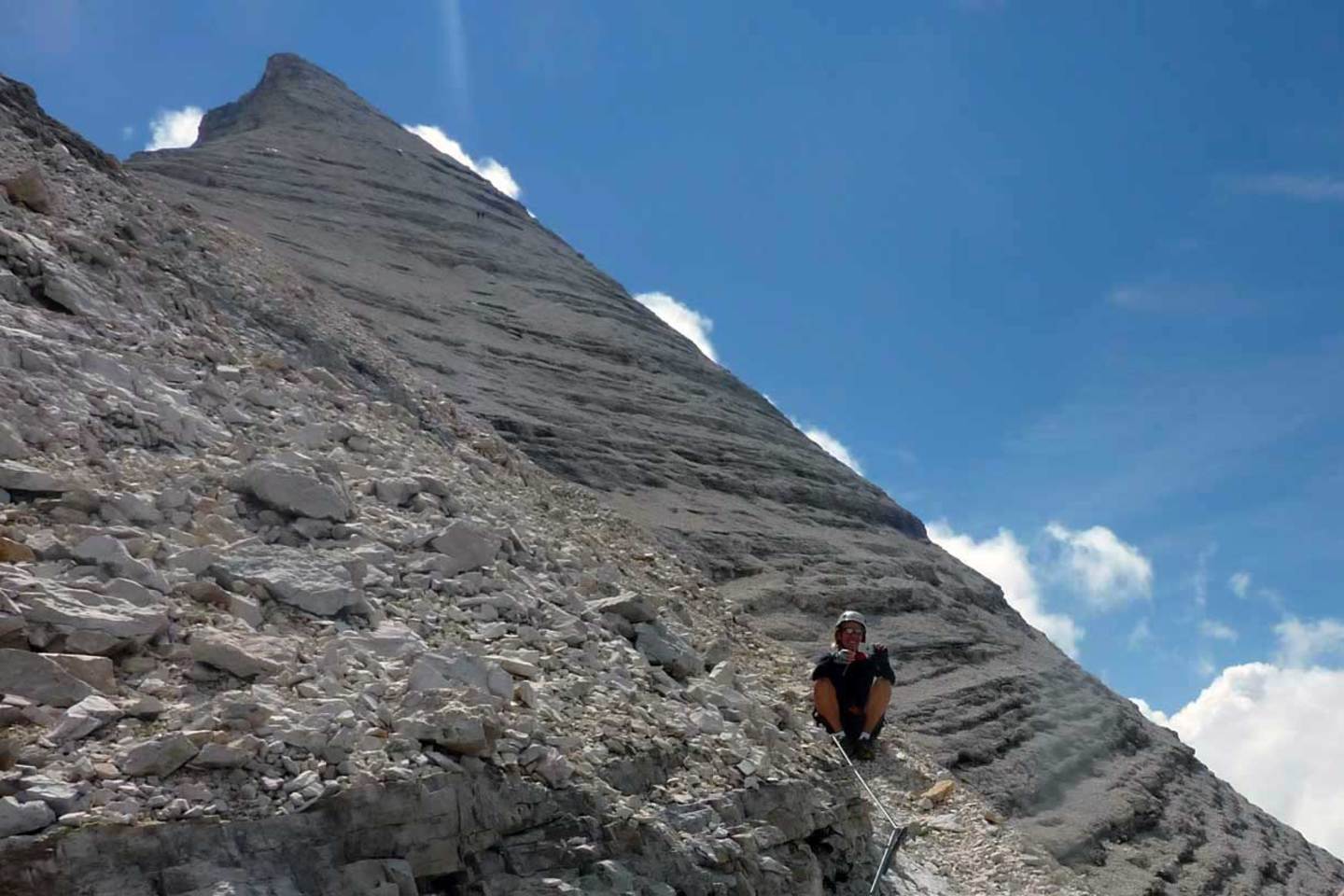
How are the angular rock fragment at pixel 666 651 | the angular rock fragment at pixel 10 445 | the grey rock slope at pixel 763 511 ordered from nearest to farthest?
the angular rock fragment at pixel 10 445, the angular rock fragment at pixel 666 651, the grey rock slope at pixel 763 511

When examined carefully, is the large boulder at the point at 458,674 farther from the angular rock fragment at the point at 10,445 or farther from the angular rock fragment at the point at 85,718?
the angular rock fragment at the point at 10,445

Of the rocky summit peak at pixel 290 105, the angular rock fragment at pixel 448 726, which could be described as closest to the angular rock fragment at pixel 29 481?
the angular rock fragment at pixel 448 726

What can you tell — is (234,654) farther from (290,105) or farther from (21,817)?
(290,105)

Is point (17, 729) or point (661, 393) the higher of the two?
point (661, 393)

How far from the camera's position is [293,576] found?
22.9ft

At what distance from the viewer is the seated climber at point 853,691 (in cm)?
1127

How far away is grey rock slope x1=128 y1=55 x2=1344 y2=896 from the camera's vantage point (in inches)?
626

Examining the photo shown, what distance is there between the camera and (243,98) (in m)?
59.0

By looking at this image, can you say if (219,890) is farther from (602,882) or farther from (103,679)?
(602,882)

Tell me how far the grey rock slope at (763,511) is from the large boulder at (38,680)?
39.9ft

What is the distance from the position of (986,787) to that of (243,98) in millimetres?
58036

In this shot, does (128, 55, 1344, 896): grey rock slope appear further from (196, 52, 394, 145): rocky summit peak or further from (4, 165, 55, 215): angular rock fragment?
(196, 52, 394, 145): rocky summit peak

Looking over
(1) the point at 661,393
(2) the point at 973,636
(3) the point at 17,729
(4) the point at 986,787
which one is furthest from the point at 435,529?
(1) the point at 661,393

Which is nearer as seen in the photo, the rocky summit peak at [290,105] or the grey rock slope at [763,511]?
the grey rock slope at [763,511]
